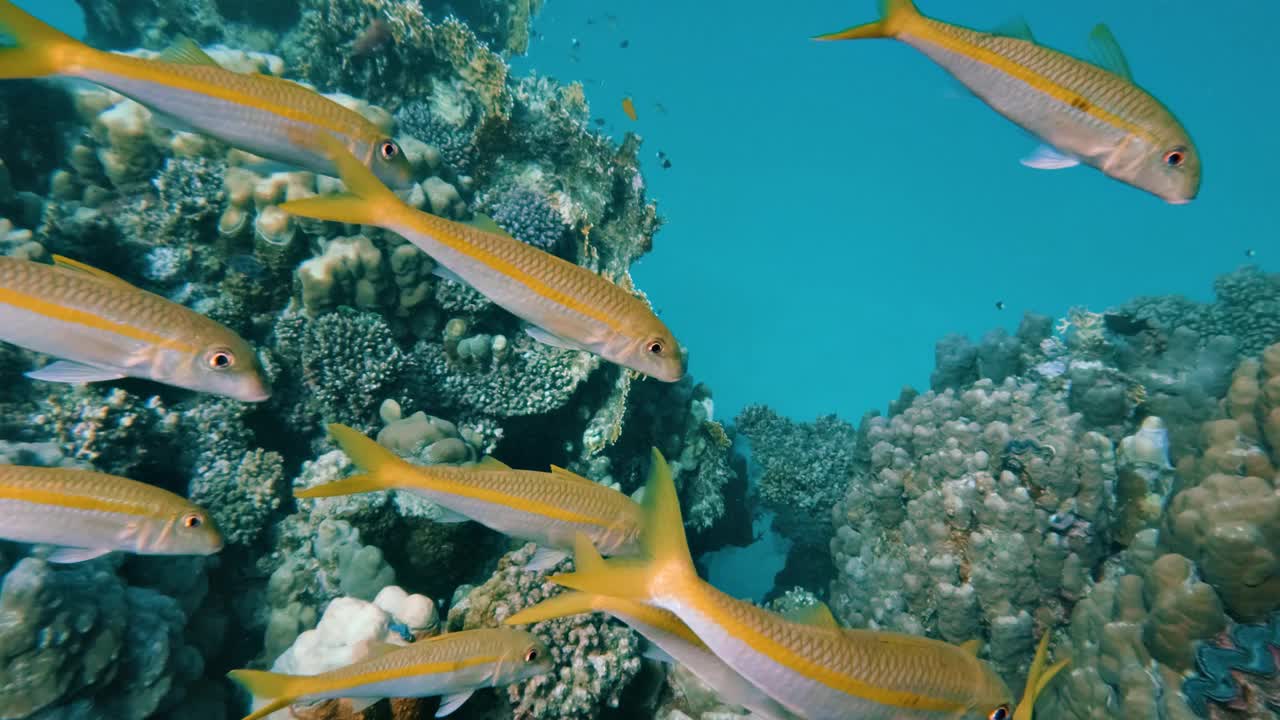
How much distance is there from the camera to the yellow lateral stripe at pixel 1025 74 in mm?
2787

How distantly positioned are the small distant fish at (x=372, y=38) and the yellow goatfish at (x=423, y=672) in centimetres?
878

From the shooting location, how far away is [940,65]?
9.45 ft

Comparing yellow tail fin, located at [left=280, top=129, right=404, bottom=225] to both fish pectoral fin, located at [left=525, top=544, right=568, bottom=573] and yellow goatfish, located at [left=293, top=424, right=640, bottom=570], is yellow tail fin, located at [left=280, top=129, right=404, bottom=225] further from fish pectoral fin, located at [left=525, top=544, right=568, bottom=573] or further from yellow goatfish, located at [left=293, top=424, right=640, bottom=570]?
fish pectoral fin, located at [left=525, top=544, right=568, bottom=573]

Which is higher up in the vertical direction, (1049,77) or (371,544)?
(1049,77)

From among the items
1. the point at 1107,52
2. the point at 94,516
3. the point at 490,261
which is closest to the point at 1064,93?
the point at 1107,52

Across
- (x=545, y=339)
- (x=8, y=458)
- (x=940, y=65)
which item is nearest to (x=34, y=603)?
(x=8, y=458)

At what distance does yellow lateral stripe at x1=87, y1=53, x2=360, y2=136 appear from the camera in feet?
10.3

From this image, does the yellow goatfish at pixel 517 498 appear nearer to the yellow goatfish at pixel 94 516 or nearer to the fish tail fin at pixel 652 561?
the yellow goatfish at pixel 94 516

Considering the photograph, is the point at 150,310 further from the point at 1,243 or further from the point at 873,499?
the point at 873,499

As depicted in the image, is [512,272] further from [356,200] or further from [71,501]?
[71,501]

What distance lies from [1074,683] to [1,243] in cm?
878

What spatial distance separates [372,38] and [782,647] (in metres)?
9.81

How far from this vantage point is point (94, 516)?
3078mm

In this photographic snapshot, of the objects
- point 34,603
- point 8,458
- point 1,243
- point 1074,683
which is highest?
point 1,243
